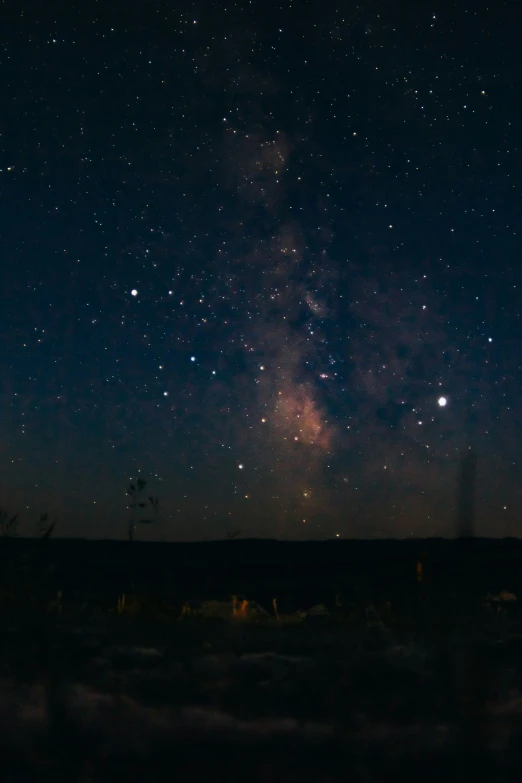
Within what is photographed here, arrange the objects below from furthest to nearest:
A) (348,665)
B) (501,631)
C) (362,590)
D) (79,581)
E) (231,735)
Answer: (79,581) < (362,590) < (501,631) < (348,665) < (231,735)

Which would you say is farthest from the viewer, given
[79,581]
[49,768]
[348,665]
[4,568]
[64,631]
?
[79,581]

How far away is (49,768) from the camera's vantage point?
303cm

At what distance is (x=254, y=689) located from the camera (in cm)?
427

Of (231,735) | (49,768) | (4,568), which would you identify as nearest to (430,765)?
(231,735)

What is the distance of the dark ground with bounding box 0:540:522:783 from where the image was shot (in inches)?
124

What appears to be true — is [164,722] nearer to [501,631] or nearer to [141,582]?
[501,631]

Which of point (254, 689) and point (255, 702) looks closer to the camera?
point (255, 702)

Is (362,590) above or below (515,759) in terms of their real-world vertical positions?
above

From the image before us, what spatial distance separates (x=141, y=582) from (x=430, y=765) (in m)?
7.85

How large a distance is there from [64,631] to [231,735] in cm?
250

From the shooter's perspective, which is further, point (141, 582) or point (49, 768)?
point (141, 582)

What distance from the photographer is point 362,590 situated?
6.49m

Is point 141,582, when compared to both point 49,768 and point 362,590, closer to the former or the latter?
point 362,590

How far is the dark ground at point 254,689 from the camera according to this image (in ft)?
10.4
